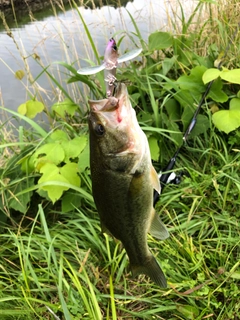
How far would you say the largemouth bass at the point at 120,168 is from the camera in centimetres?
130

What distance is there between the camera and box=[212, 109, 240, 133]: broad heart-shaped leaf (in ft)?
8.69

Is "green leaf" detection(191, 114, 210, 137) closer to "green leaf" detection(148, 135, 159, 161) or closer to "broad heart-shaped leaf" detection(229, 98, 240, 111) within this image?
"broad heart-shaped leaf" detection(229, 98, 240, 111)

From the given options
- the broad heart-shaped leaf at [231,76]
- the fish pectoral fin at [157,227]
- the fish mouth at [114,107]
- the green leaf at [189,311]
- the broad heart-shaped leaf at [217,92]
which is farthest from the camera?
the broad heart-shaped leaf at [217,92]

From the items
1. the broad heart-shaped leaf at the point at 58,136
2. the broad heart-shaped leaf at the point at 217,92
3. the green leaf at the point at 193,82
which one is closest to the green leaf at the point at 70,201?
the broad heart-shaped leaf at the point at 58,136

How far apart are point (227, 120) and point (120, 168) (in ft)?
5.23

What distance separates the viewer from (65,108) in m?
3.24

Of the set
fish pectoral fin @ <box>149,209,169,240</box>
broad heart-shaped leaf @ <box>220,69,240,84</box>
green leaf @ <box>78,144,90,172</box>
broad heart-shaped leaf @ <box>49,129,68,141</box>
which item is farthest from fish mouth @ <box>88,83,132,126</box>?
broad heart-shaped leaf @ <box>220,69,240,84</box>

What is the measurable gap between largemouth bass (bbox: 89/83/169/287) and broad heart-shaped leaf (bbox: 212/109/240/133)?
4.54ft

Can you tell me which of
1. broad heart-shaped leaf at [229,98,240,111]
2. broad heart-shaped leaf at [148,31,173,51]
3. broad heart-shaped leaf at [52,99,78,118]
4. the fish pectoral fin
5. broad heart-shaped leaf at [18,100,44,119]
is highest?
broad heart-shaped leaf at [148,31,173,51]

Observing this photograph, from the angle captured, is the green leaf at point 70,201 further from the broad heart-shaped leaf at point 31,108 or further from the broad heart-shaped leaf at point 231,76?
the broad heart-shaped leaf at point 231,76

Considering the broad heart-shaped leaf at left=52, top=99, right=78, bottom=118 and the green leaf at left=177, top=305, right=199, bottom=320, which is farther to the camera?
the broad heart-shaped leaf at left=52, top=99, right=78, bottom=118

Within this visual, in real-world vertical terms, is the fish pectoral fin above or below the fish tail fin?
above

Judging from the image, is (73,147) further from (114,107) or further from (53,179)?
(114,107)

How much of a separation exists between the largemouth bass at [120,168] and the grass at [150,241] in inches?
23.3
